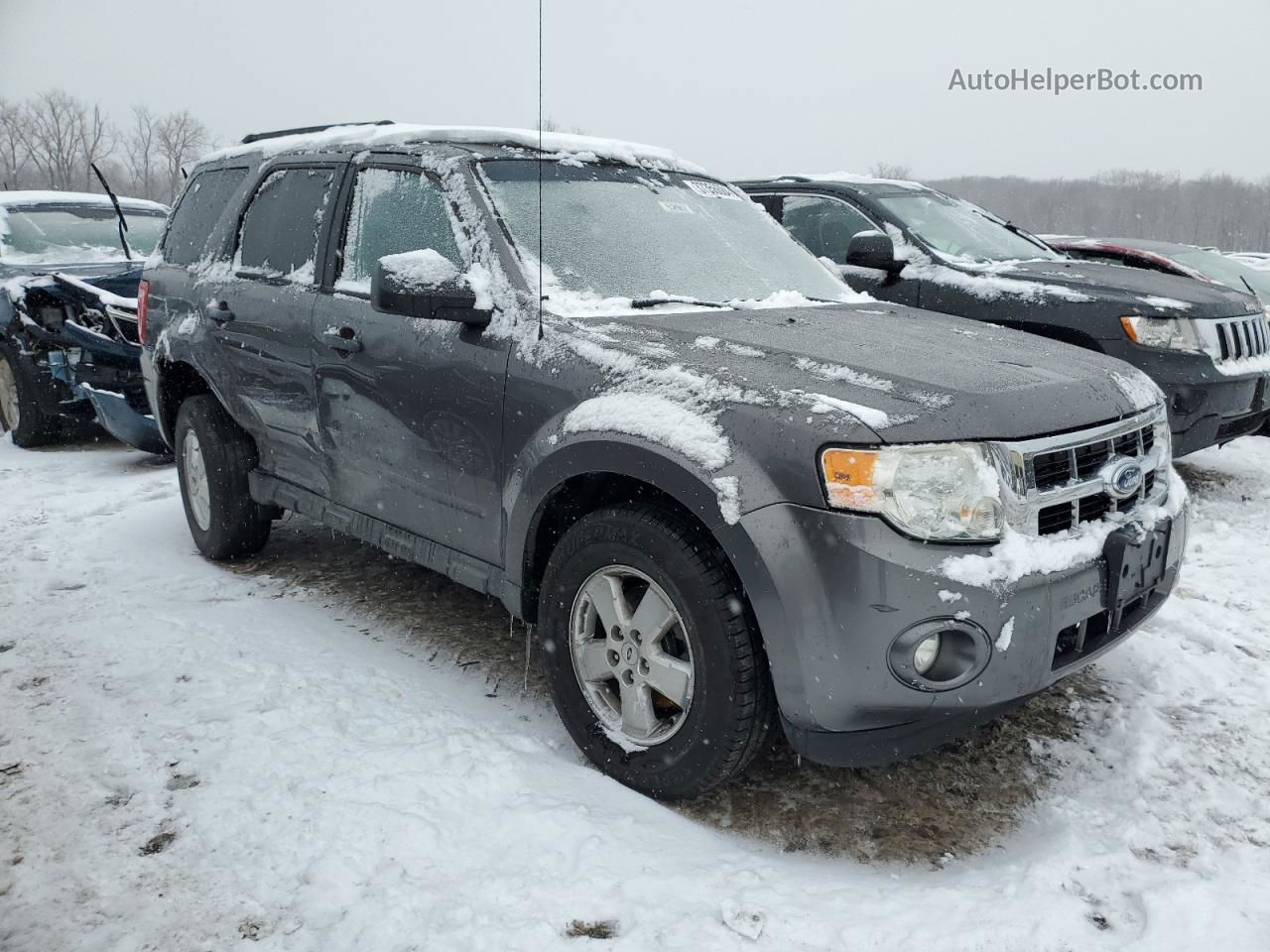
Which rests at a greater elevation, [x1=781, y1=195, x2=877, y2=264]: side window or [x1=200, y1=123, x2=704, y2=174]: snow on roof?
[x1=200, y1=123, x2=704, y2=174]: snow on roof

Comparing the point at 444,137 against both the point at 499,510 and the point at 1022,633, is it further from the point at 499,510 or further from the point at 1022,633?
the point at 1022,633

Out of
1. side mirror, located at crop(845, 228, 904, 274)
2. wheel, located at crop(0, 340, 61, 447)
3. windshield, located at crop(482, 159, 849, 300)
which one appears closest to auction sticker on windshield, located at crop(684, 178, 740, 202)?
windshield, located at crop(482, 159, 849, 300)

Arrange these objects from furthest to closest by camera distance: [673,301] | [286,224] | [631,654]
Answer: [286,224] → [673,301] → [631,654]

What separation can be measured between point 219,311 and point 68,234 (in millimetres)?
5556

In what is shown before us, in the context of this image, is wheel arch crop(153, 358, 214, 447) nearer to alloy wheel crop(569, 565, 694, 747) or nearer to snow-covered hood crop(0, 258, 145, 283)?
alloy wheel crop(569, 565, 694, 747)

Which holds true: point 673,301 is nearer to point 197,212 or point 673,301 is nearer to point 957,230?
point 197,212

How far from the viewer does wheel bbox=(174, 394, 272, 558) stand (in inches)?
177

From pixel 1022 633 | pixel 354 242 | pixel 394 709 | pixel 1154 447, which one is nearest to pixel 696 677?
pixel 1022 633

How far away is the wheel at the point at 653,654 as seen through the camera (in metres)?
2.46

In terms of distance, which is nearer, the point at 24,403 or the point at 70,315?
the point at 70,315

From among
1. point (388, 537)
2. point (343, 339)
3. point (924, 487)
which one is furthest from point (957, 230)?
point (924, 487)

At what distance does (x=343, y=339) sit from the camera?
11.8 ft

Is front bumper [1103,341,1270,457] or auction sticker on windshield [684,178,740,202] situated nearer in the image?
auction sticker on windshield [684,178,740,202]

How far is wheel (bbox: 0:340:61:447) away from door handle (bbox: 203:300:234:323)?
4121 millimetres
